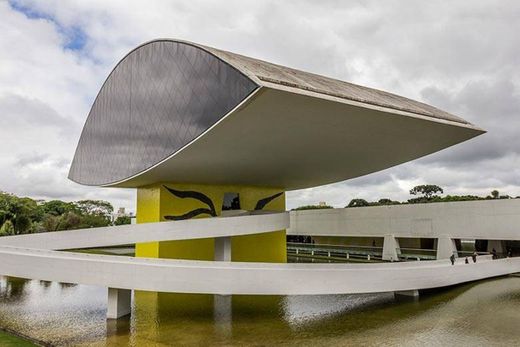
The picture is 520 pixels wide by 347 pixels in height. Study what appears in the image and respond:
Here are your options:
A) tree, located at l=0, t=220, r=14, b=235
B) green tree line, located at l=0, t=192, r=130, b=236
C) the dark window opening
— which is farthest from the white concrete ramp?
green tree line, located at l=0, t=192, r=130, b=236

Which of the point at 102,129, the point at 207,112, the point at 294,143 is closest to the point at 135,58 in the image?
the point at 102,129

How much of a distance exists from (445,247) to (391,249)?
13.6ft

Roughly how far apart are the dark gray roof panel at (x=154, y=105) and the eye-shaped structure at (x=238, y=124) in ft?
0.18

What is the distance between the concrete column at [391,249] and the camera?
29.9 m

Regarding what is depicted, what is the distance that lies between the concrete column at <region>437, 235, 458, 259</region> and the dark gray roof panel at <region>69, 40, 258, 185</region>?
19.2 metres

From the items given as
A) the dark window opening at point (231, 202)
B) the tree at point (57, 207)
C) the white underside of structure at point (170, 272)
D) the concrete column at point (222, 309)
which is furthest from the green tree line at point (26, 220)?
the concrete column at point (222, 309)

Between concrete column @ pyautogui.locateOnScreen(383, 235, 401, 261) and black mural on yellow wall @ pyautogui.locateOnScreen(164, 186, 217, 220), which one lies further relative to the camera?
concrete column @ pyautogui.locateOnScreen(383, 235, 401, 261)

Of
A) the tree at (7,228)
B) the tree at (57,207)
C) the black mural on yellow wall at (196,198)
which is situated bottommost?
the tree at (7,228)

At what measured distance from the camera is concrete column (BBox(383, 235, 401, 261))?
2986cm

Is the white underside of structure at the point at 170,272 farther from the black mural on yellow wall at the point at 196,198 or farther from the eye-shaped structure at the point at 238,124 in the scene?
the black mural on yellow wall at the point at 196,198

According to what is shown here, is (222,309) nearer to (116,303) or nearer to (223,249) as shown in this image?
(116,303)

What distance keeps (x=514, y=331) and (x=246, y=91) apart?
10.9 metres

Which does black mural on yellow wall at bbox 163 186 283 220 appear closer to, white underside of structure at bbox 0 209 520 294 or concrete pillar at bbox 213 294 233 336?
white underside of structure at bbox 0 209 520 294

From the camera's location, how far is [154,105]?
2038cm
